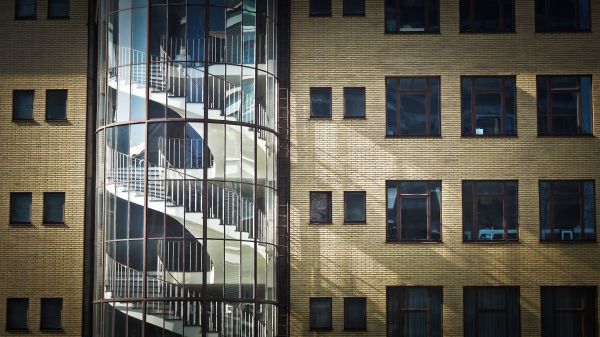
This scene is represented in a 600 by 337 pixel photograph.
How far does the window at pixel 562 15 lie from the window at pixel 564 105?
146cm

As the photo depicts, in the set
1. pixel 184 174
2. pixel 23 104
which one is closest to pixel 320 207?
pixel 184 174

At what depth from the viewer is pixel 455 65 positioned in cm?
3155

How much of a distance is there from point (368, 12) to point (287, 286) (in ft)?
26.6

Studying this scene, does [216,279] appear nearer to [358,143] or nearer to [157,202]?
[157,202]

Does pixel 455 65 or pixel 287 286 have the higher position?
pixel 455 65

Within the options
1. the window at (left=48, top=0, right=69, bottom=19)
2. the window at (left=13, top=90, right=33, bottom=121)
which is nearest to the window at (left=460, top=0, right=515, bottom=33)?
the window at (left=48, top=0, right=69, bottom=19)

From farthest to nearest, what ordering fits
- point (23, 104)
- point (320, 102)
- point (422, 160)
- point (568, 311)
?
point (23, 104) → point (320, 102) → point (422, 160) → point (568, 311)

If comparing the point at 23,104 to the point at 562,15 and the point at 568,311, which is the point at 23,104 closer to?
the point at 562,15

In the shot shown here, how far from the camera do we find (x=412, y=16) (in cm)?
3195

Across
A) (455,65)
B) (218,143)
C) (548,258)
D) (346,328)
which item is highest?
(455,65)

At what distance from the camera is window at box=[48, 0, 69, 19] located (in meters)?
32.1

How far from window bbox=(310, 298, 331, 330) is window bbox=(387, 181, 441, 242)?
8.57 feet

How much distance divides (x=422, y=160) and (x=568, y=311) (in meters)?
5.75

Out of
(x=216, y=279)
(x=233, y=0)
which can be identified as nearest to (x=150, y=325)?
(x=216, y=279)
